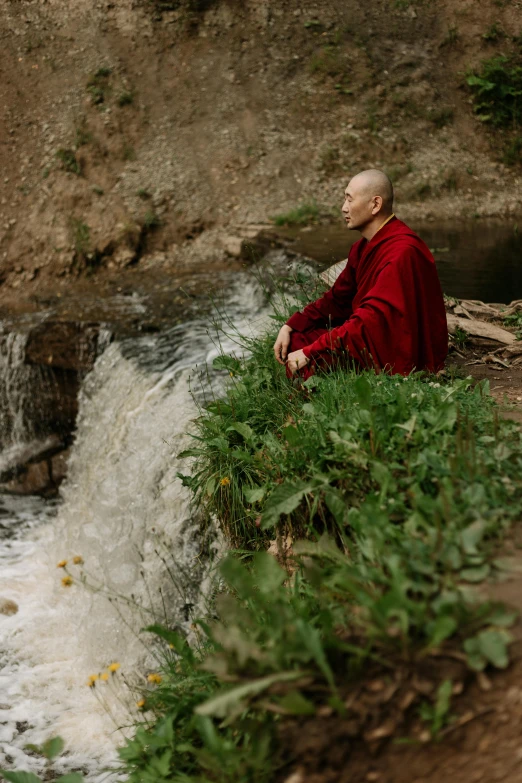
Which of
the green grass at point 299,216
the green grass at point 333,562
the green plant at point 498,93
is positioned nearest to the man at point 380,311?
the green grass at point 333,562

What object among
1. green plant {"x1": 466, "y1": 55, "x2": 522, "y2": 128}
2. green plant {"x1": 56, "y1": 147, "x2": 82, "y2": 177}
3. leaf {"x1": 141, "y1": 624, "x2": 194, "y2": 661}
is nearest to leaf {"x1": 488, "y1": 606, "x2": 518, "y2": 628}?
leaf {"x1": 141, "y1": 624, "x2": 194, "y2": 661}

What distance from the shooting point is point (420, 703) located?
1.67 meters

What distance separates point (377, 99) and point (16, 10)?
6152 mm

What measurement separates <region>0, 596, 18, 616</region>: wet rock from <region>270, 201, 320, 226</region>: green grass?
620 cm

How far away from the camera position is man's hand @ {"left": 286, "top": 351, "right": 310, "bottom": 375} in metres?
3.76

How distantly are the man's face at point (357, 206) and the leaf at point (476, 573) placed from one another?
263 cm

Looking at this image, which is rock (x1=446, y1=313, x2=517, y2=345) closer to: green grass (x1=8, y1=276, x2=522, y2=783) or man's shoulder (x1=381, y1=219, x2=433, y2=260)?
man's shoulder (x1=381, y1=219, x2=433, y2=260)

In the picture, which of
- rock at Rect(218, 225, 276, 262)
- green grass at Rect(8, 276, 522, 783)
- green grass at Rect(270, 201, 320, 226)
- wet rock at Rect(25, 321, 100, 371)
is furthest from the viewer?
green grass at Rect(270, 201, 320, 226)

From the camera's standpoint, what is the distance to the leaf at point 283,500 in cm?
279

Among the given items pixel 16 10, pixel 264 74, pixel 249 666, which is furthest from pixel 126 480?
pixel 16 10

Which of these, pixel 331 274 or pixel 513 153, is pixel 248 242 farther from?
pixel 513 153

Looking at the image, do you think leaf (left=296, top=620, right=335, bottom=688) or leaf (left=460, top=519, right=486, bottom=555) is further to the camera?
leaf (left=460, top=519, right=486, bottom=555)

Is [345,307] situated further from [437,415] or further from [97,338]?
[97,338]

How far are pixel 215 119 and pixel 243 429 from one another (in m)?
8.40
